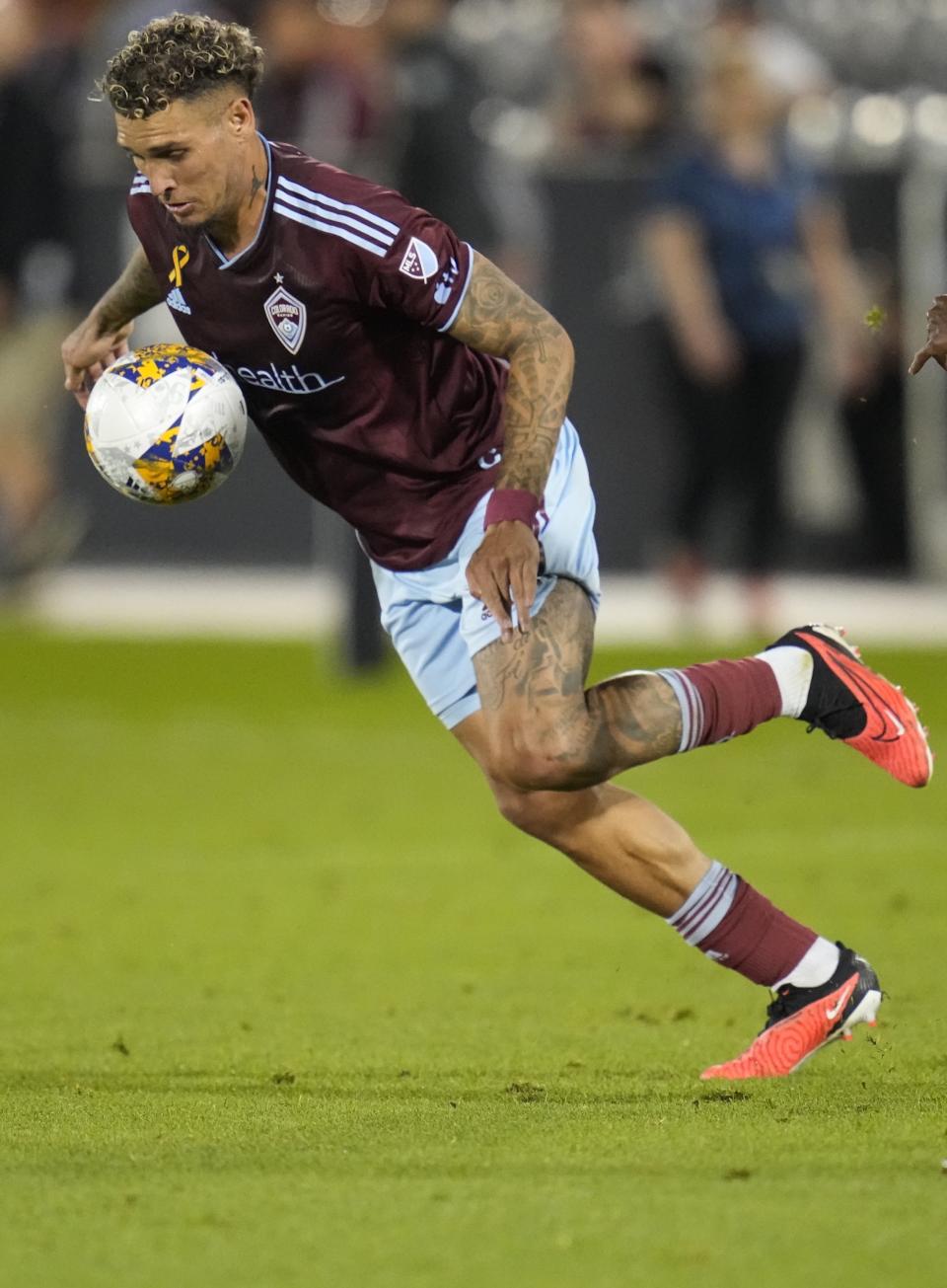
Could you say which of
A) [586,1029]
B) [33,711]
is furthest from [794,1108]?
[33,711]

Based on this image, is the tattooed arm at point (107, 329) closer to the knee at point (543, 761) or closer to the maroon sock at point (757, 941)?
the knee at point (543, 761)

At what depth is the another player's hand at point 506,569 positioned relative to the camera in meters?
4.71

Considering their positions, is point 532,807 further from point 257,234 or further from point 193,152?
point 193,152

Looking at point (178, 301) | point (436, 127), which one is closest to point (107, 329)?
point (178, 301)

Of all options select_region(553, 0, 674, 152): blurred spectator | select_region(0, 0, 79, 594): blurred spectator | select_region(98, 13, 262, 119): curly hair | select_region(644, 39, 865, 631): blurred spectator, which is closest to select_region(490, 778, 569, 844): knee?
select_region(98, 13, 262, 119): curly hair

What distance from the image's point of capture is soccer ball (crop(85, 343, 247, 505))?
511cm

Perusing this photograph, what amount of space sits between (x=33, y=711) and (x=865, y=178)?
640 cm

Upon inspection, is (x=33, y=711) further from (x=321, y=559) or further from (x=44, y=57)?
(x=44, y=57)

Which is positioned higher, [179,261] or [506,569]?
[179,261]

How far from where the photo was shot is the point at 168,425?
5102 mm

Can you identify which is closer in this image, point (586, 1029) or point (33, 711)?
point (586, 1029)

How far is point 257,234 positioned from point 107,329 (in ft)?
2.65

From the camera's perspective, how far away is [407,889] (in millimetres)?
7473

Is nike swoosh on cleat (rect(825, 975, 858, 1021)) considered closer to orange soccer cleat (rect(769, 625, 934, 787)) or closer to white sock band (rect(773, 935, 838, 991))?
white sock band (rect(773, 935, 838, 991))
